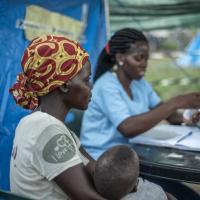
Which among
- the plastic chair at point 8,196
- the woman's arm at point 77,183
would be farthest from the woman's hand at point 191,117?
the plastic chair at point 8,196

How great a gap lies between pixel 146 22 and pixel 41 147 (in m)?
2.89

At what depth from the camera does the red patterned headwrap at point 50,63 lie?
1435 millimetres

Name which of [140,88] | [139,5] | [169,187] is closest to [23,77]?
[169,187]

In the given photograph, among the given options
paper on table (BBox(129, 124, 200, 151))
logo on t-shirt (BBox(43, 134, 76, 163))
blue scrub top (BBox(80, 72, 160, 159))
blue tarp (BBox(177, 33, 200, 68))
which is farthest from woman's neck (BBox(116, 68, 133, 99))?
blue tarp (BBox(177, 33, 200, 68))

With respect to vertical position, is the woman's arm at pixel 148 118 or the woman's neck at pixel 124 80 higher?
the woman's neck at pixel 124 80

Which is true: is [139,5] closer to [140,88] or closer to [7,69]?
[140,88]

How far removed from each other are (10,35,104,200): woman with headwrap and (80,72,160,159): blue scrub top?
0.70 metres

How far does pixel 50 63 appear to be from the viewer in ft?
4.70

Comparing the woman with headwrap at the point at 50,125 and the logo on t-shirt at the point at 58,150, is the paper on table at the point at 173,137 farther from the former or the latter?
the logo on t-shirt at the point at 58,150

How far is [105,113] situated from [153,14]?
186 centimetres

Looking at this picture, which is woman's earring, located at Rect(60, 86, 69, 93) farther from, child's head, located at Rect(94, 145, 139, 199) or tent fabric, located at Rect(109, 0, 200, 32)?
tent fabric, located at Rect(109, 0, 200, 32)

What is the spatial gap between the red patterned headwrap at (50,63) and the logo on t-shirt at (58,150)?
221mm

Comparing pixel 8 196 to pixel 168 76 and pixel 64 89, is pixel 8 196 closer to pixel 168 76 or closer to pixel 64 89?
pixel 64 89

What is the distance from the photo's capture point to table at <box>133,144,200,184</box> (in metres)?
1.81
